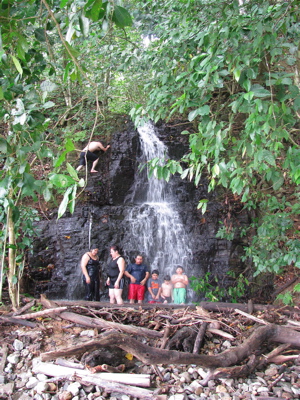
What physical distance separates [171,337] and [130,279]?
298 centimetres

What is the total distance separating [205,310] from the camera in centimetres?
461

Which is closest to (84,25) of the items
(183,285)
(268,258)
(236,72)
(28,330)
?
(236,72)

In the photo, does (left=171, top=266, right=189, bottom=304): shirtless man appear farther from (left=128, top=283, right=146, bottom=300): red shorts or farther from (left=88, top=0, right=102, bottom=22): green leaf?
(left=88, top=0, right=102, bottom=22): green leaf

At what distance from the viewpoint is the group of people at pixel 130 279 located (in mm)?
6555

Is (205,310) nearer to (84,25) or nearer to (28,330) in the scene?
(28,330)

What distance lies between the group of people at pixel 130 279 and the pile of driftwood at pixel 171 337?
1603 millimetres

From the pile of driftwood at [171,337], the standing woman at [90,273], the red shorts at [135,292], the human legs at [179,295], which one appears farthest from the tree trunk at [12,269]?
the human legs at [179,295]

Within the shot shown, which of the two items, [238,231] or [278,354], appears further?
[238,231]

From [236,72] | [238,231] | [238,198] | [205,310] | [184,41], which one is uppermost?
[184,41]

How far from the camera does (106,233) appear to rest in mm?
9531

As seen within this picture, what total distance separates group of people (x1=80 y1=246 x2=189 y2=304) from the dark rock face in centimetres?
170

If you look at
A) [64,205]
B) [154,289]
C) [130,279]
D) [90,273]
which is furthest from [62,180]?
[154,289]

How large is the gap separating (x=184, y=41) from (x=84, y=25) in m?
3.37

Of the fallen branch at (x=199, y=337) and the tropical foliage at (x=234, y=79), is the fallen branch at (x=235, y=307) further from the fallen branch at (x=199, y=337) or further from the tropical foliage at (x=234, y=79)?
the tropical foliage at (x=234, y=79)
